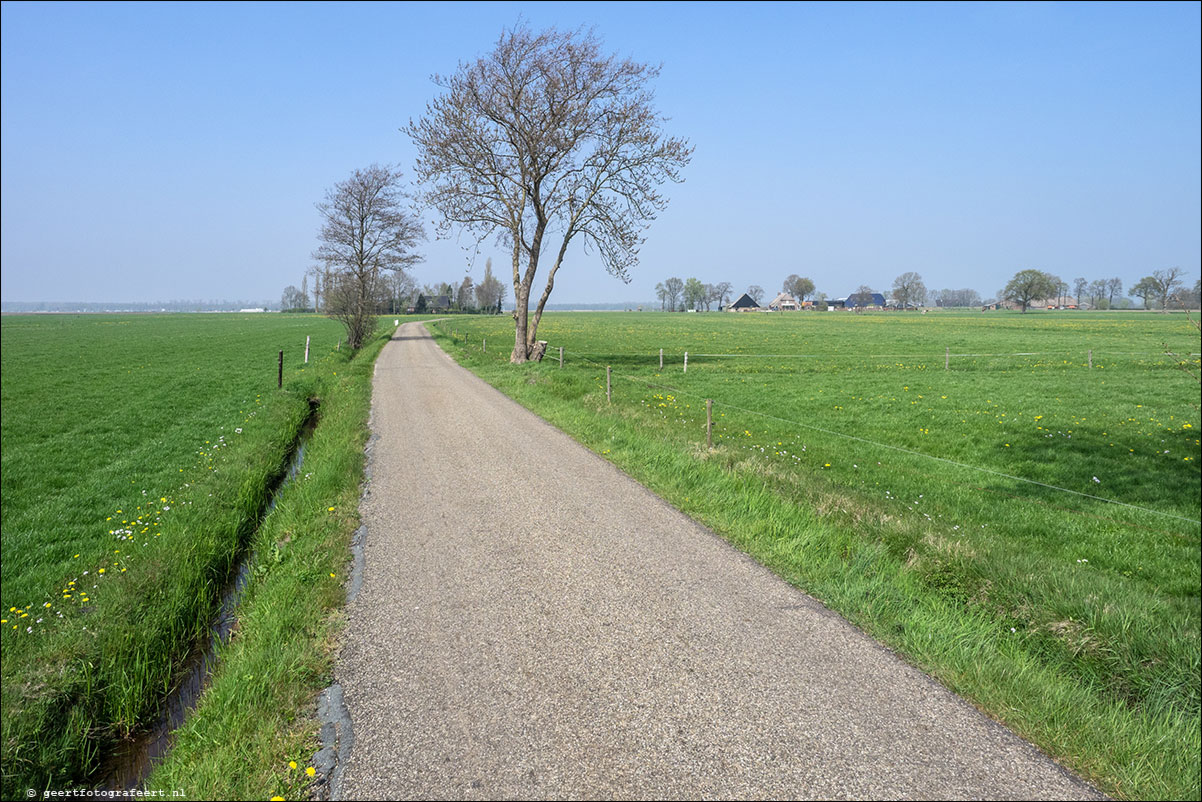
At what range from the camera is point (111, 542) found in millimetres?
8422

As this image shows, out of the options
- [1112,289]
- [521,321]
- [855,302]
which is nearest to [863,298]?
[855,302]

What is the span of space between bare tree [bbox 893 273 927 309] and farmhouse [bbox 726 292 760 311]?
3809cm

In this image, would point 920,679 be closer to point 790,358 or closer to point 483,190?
point 483,190

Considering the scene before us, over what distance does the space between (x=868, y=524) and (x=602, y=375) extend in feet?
61.0

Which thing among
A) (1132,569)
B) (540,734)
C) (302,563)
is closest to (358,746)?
(540,734)

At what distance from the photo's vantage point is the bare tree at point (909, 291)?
175750mm

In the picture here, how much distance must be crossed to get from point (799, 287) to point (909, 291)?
2962 centimetres

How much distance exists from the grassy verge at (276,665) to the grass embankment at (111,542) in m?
0.34

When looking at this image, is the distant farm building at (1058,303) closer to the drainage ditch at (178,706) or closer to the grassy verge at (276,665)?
the grassy verge at (276,665)

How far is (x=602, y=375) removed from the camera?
26.0 metres

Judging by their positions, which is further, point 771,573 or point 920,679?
point 771,573

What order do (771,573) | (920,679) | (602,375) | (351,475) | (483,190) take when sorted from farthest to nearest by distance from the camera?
(483,190)
(602,375)
(351,475)
(771,573)
(920,679)

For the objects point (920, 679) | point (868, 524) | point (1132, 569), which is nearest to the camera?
point (920, 679)

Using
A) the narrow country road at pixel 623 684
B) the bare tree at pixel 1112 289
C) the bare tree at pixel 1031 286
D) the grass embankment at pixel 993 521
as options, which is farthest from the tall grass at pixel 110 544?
the bare tree at pixel 1031 286
